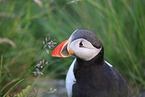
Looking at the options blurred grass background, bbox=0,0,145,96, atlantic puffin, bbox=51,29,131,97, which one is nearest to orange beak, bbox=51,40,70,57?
atlantic puffin, bbox=51,29,131,97

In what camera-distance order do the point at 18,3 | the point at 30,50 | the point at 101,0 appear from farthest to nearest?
1. the point at 18,3
2. the point at 101,0
3. the point at 30,50

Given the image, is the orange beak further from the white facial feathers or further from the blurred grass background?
the blurred grass background

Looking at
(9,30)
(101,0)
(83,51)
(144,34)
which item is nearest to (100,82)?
(83,51)

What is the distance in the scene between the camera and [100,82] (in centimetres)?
156

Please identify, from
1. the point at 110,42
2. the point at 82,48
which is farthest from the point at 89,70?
the point at 110,42

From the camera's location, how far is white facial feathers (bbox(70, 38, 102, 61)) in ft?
4.83

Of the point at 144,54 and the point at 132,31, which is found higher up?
the point at 132,31

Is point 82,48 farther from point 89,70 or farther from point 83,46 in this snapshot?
point 89,70

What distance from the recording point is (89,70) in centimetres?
157

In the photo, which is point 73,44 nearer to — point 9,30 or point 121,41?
point 121,41

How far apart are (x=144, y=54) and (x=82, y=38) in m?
1.03

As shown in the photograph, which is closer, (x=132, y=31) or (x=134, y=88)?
(x=134, y=88)

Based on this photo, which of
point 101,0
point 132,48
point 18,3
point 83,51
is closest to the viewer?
point 83,51

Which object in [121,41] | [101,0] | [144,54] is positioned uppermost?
[101,0]
